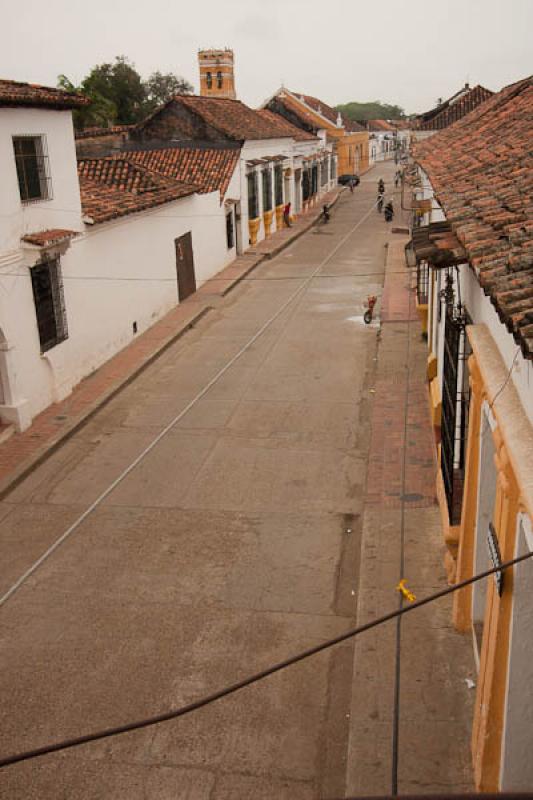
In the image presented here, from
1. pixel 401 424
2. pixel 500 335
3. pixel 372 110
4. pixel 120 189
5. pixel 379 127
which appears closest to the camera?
pixel 500 335

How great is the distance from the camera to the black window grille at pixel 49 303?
41.9ft

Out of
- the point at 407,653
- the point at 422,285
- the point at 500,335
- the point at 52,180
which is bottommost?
the point at 407,653

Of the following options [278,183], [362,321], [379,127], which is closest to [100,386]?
[362,321]

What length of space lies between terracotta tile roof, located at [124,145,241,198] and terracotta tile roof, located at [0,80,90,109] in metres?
12.2

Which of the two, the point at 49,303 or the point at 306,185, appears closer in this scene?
the point at 49,303

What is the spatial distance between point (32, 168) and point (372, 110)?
6651 inches

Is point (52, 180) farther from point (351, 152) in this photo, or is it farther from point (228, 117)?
point (351, 152)

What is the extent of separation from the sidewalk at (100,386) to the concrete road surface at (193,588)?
25 centimetres

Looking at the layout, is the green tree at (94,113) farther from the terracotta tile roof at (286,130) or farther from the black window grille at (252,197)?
the black window grille at (252,197)

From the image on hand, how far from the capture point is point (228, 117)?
30.8m

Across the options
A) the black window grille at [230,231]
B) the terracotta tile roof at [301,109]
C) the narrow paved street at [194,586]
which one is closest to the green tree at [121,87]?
the terracotta tile roof at [301,109]

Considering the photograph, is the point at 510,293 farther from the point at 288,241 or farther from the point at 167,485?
the point at 288,241

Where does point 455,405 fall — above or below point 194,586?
above

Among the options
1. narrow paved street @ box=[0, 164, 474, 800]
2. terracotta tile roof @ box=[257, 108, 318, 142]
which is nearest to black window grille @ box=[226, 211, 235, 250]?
terracotta tile roof @ box=[257, 108, 318, 142]
